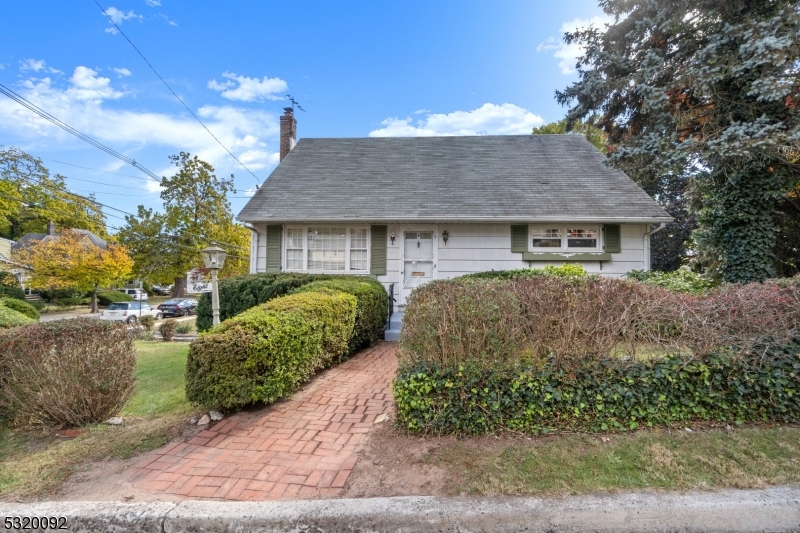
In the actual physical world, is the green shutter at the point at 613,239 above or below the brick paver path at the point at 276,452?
above

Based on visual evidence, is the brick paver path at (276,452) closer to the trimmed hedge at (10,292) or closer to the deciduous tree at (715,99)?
the deciduous tree at (715,99)

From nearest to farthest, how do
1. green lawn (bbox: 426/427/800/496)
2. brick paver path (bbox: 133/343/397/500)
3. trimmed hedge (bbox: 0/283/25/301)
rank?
green lawn (bbox: 426/427/800/496) < brick paver path (bbox: 133/343/397/500) < trimmed hedge (bbox: 0/283/25/301)

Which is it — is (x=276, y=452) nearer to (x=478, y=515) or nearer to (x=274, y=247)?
(x=478, y=515)

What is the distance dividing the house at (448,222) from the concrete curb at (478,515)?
22.3 ft

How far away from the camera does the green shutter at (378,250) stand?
31.7ft

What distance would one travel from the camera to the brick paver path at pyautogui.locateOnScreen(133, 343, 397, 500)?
2.59 metres

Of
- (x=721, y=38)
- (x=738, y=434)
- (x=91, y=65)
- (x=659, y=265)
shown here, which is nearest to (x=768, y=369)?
(x=738, y=434)

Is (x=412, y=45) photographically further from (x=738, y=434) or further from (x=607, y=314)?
(x=738, y=434)

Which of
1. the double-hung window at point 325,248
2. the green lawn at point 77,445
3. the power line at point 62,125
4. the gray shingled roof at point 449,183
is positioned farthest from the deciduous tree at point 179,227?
the green lawn at point 77,445

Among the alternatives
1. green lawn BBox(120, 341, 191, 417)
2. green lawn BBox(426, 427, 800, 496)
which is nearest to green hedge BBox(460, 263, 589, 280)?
green lawn BBox(426, 427, 800, 496)

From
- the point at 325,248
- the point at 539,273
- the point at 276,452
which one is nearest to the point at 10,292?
the point at 325,248

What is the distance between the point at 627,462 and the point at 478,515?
1.31 metres

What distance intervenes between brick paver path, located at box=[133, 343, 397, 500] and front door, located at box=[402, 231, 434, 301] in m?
5.26

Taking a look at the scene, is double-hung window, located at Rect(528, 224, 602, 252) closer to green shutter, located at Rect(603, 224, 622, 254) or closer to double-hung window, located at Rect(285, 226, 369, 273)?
green shutter, located at Rect(603, 224, 622, 254)
